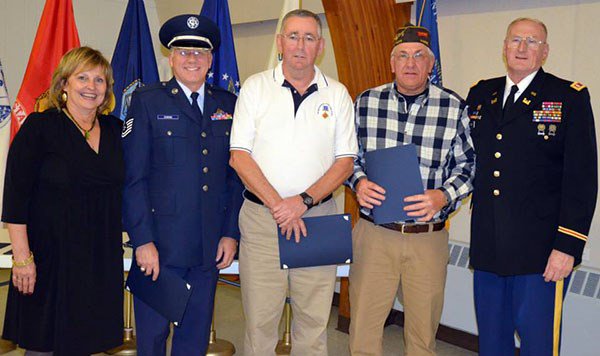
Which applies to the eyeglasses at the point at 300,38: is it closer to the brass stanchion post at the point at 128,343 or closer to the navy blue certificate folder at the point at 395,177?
the navy blue certificate folder at the point at 395,177

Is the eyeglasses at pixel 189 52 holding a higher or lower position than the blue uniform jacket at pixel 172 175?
higher

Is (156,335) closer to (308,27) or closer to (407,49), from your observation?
(308,27)

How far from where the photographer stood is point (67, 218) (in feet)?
7.73

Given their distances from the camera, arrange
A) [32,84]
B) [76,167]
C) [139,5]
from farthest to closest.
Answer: [139,5] → [32,84] → [76,167]

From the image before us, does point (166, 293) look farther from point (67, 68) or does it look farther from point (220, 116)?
point (67, 68)

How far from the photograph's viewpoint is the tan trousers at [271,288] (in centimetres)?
253

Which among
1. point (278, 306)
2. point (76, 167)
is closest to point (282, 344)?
point (278, 306)

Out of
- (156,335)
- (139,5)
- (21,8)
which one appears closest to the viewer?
(156,335)

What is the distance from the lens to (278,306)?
2.56 metres

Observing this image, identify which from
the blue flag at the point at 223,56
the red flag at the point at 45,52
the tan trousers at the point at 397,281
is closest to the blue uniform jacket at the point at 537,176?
the tan trousers at the point at 397,281

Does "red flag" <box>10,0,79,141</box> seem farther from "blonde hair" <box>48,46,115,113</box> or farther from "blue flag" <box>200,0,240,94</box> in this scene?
"blonde hair" <box>48,46,115,113</box>

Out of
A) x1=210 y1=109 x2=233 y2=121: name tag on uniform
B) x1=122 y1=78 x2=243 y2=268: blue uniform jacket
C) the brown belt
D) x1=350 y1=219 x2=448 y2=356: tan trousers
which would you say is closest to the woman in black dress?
x1=122 y1=78 x2=243 y2=268: blue uniform jacket

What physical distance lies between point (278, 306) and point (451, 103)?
114cm

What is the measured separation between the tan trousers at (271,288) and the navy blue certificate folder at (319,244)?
0.07 metres
